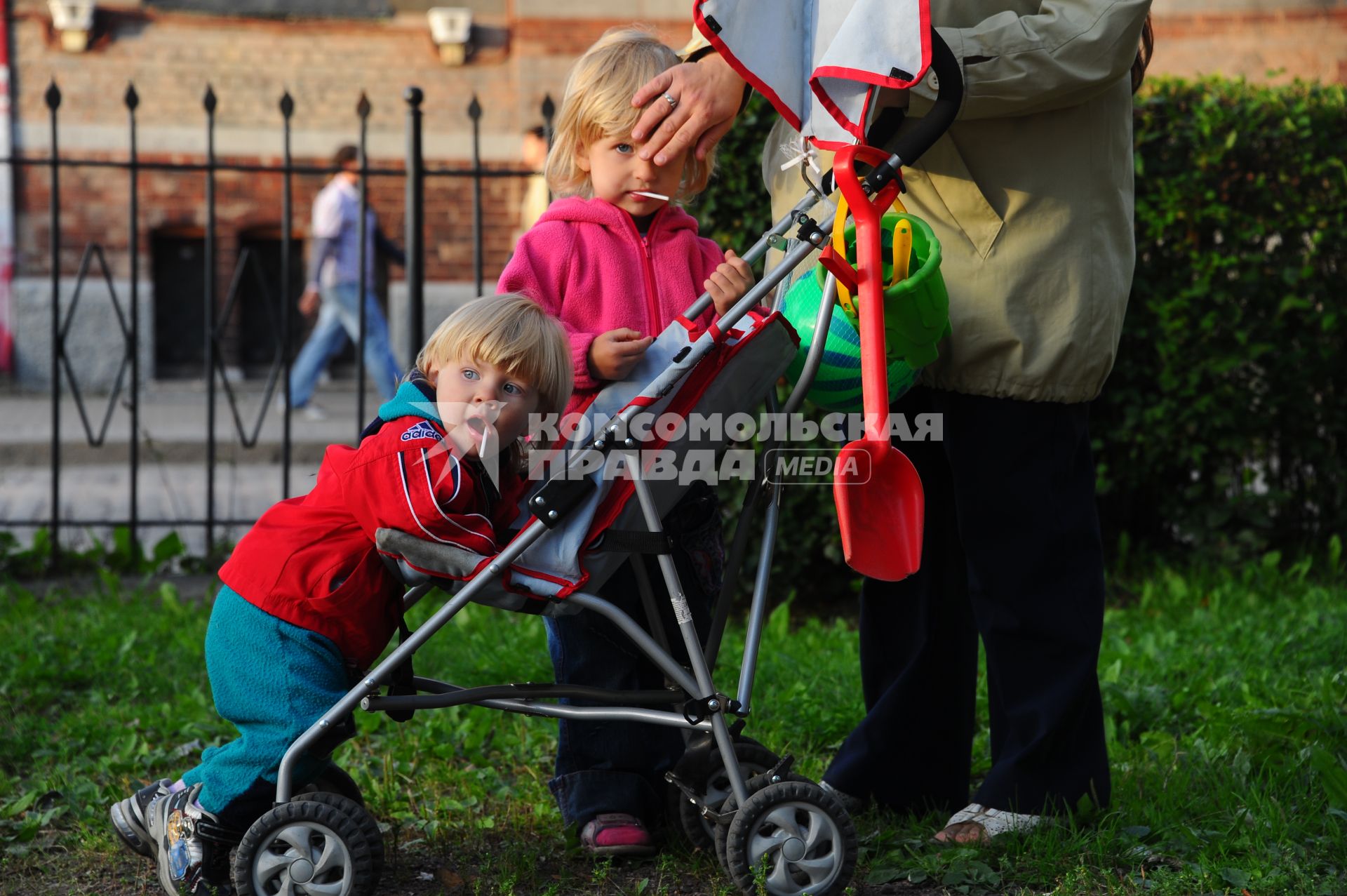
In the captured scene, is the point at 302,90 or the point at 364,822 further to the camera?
the point at 302,90

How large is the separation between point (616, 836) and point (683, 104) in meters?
1.35

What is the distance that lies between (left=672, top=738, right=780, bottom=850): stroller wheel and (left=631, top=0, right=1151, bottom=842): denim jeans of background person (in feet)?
0.95

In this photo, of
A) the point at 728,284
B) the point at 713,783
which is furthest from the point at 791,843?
the point at 728,284

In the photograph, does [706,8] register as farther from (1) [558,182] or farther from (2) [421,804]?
(2) [421,804]

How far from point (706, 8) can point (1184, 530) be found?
3478 mm

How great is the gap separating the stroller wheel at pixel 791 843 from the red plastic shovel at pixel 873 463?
0.41 meters

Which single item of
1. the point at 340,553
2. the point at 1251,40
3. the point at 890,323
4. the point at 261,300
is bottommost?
the point at 261,300

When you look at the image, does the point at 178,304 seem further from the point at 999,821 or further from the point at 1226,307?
the point at 999,821

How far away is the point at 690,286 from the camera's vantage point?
254cm

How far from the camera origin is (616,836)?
255 cm

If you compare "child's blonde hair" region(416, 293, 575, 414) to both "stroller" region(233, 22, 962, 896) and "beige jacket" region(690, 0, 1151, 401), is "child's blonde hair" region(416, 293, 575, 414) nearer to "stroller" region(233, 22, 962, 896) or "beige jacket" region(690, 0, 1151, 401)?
"stroller" region(233, 22, 962, 896)

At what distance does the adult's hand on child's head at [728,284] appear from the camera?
2.31 m

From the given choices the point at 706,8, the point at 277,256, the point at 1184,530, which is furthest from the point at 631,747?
the point at 277,256

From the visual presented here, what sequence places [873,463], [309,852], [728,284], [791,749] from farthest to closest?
[791,749] < [728,284] < [309,852] < [873,463]
